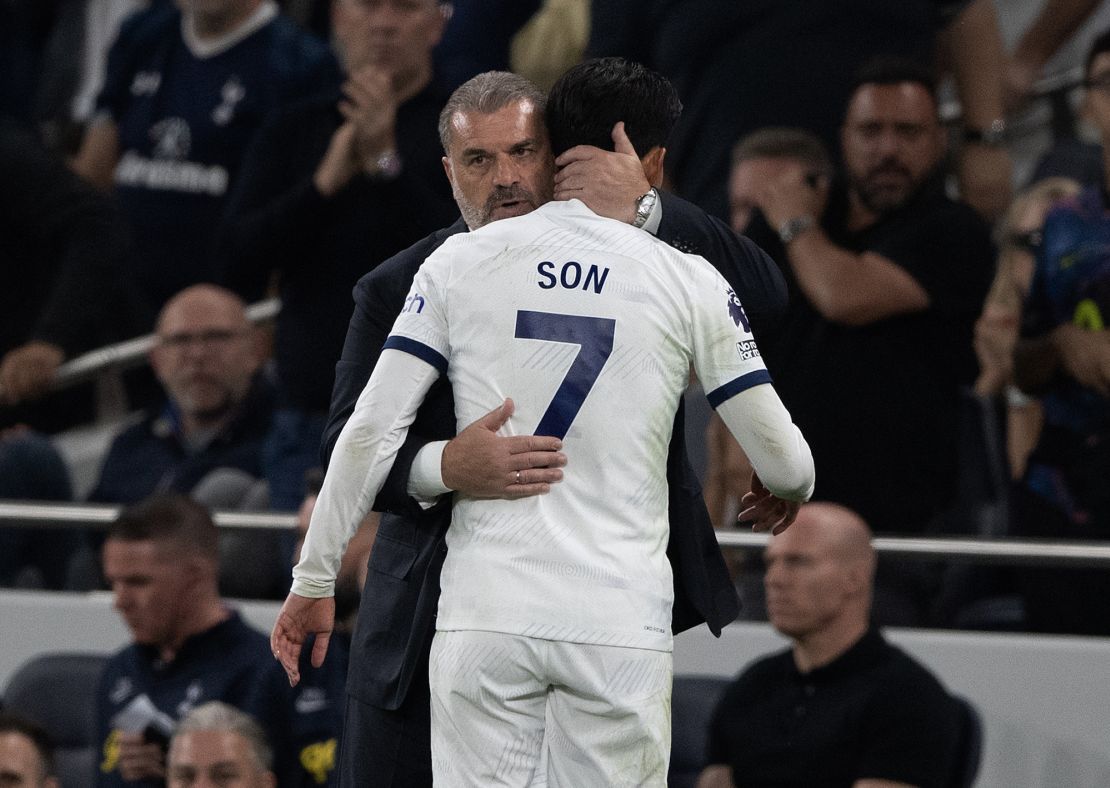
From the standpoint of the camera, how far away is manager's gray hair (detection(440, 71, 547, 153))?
3.01 metres

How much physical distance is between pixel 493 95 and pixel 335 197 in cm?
243

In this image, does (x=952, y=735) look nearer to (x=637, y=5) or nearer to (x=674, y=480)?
(x=674, y=480)

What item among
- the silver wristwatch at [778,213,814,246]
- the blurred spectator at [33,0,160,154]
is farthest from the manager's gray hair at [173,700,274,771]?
the blurred spectator at [33,0,160,154]

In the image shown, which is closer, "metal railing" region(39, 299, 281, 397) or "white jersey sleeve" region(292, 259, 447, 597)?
"white jersey sleeve" region(292, 259, 447, 597)

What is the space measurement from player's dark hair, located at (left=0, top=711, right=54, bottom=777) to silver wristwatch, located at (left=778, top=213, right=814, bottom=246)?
234 centimetres

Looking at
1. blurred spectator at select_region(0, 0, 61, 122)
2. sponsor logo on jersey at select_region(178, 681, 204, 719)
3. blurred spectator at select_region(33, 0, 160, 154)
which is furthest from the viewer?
blurred spectator at select_region(33, 0, 160, 154)

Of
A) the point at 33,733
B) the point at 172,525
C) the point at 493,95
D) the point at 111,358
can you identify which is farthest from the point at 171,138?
the point at 493,95

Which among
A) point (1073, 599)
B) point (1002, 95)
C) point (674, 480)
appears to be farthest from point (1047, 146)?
point (674, 480)

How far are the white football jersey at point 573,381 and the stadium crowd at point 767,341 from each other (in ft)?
5.46

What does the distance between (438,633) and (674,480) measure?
0.45 metres

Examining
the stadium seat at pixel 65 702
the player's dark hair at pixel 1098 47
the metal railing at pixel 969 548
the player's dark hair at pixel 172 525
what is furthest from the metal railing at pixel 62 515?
the player's dark hair at pixel 1098 47

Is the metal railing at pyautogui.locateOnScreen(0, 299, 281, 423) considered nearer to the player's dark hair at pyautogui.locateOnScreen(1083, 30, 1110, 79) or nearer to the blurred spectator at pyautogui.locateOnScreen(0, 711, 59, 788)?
the blurred spectator at pyautogui.locateOnScreen(0, 711, 59, 788)

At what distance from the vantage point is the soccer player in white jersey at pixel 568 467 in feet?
9.20

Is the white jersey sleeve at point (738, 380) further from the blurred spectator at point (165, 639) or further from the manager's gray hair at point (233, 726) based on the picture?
the blurred spectator at point (165, 639)
